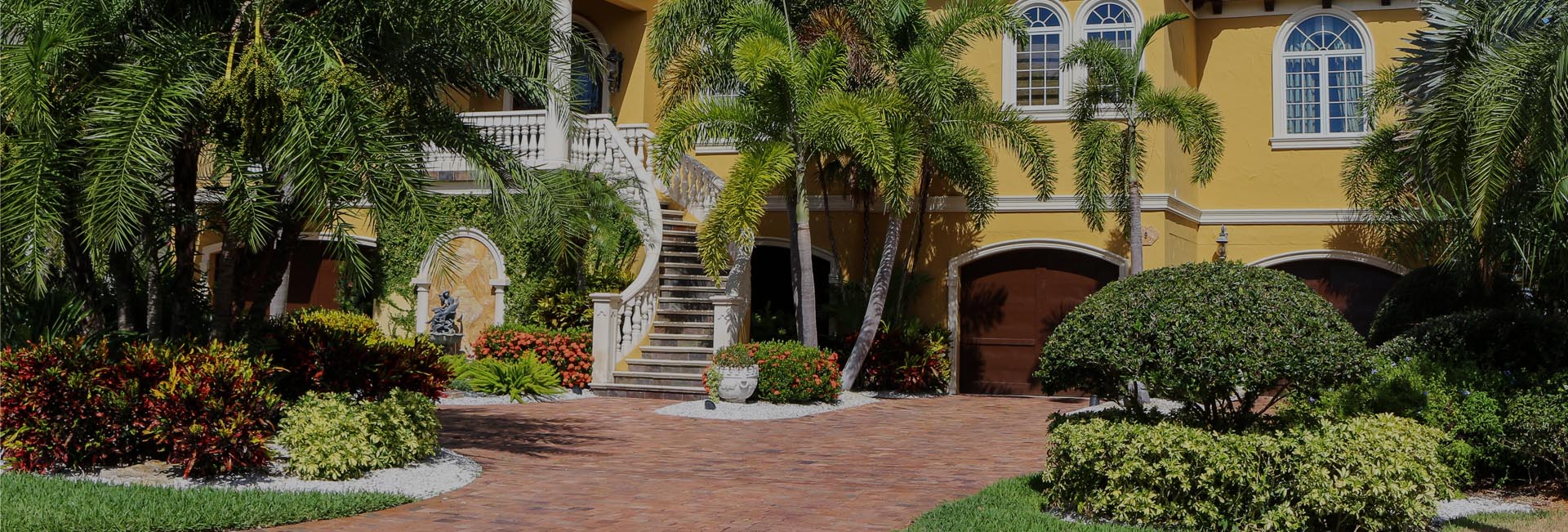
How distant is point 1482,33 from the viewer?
1052 centimetres

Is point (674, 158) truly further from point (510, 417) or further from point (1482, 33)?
point (1482, 33)

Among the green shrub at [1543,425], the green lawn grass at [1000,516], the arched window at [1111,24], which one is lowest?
the green lawn grass at [1000,516]

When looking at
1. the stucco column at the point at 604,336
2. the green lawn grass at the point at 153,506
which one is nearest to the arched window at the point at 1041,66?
the stucco column at the point at 604,336

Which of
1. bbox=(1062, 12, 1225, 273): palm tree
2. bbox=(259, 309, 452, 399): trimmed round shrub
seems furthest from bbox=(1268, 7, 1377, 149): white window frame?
bbox=(259, 309, 452, 399): trimmed round shrub

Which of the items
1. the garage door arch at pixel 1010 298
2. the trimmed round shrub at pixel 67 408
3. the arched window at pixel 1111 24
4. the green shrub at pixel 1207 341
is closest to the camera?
the green shrub at pixel 1207 341

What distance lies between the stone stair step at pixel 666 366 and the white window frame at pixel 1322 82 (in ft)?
31.7

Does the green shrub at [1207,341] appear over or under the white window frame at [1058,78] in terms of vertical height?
under

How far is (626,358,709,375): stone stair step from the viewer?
17156 mm

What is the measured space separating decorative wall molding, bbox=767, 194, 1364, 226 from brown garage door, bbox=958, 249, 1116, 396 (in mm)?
816

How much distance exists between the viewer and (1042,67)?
19.3m

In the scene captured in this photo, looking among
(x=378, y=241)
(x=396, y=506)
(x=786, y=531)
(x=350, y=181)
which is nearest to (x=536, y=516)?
(x=396, y=506)

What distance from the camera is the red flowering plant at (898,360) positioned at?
18.6 metres

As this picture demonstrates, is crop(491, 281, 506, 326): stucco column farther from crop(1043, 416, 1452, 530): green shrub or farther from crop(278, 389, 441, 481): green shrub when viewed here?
crop(1043, 416, 1452, 530): green shrub

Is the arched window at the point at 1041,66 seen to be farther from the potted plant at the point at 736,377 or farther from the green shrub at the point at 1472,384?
the green shrub at the point at 1472,384
